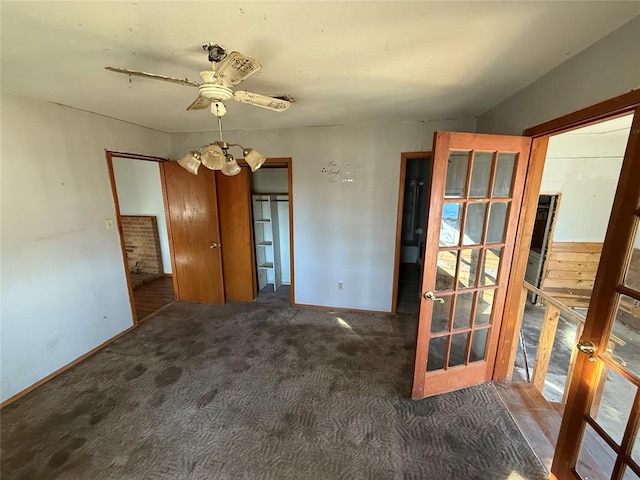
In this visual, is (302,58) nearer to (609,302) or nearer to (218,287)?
(609,302)

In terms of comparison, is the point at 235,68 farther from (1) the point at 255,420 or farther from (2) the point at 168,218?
(2) the point at 168,218

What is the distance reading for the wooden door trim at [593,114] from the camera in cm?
114

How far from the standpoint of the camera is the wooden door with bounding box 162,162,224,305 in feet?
11.3

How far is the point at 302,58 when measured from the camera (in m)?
1.48

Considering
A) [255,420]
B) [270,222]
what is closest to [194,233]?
[270,222]

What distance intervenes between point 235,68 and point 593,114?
1.78m

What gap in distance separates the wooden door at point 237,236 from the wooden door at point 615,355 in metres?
3.34

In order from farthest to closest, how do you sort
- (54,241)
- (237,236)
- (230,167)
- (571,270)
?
1. (571,270)
2. (237,236)
3. (54,241)
4. (230,167)

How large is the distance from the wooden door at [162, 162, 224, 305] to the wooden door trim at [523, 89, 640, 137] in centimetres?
335

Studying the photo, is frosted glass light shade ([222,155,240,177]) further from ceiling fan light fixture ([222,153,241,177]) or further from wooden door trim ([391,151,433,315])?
wooden door trim ([391,151,433,315])

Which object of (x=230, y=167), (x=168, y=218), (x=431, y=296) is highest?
(x=230, y=167)

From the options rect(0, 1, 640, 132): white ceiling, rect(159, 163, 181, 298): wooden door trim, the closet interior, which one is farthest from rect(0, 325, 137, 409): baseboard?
rect(0, 1, 640, 132): white ceiling

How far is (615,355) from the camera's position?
1.17 meters

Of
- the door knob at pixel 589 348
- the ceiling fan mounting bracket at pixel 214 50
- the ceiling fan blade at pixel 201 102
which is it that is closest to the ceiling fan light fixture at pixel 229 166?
the ceiling fan blade at pixel 201 102
